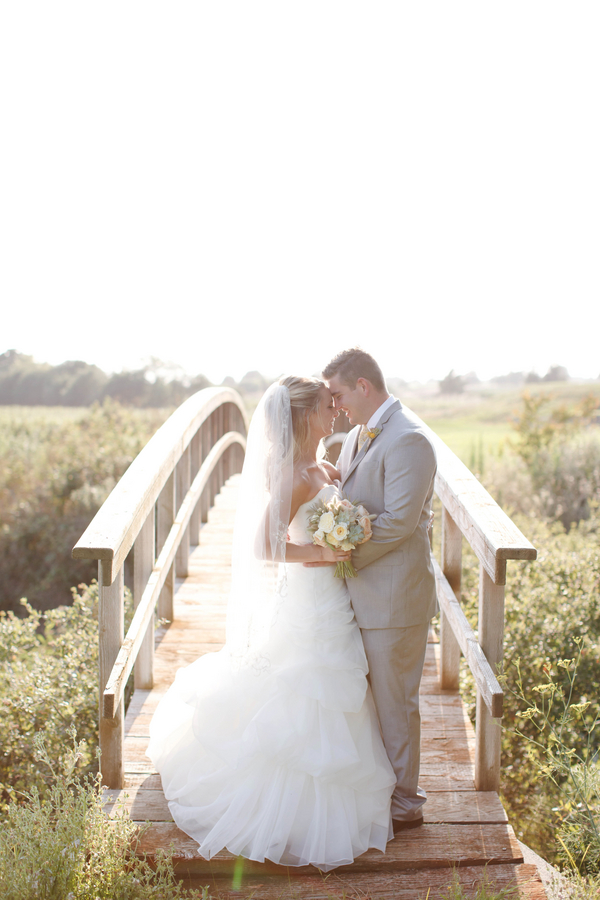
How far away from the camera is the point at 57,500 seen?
1530cm

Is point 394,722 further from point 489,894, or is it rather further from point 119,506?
point 119,506

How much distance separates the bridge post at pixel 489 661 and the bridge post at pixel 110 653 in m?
1.44

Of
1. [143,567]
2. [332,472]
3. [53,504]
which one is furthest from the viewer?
[53,504]

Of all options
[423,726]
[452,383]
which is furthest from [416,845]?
[452,383]

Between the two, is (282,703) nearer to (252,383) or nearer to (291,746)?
(291,746)

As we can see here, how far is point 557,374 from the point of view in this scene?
138 ft

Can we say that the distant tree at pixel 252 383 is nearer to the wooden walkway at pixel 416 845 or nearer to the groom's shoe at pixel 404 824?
the wooden walkway at pixel 416 845

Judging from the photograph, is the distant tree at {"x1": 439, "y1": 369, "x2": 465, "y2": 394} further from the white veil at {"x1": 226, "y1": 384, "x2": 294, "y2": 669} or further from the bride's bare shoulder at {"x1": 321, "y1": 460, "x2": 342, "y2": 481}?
the white veil at {"x1": 226, "y1": 384, "x2": 294, "y2": 669}

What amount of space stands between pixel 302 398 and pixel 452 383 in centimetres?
4280

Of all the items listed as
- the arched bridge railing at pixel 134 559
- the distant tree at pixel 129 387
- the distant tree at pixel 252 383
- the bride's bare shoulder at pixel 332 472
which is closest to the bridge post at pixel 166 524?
the arched bridge railing at pixel 134 559

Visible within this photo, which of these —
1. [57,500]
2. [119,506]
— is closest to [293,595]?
[119,506]

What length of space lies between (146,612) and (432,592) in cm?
132

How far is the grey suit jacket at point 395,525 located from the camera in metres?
2.39

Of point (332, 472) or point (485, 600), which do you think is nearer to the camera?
point (485, 600)
